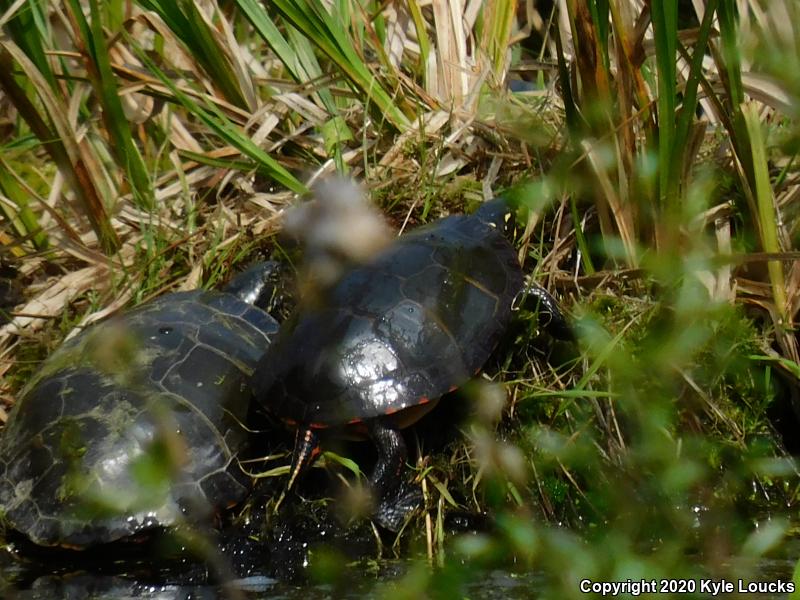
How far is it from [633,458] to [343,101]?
1.94 m

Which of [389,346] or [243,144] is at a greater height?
[243,144]

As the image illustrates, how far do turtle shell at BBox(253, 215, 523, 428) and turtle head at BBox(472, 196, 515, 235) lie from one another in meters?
0.16

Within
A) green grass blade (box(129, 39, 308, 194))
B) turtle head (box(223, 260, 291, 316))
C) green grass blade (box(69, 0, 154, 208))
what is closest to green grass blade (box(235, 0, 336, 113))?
green grass blade (box(129, 39, 308, 194))

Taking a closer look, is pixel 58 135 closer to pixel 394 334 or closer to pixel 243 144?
pixel 243 144

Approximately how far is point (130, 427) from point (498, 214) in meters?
1.26

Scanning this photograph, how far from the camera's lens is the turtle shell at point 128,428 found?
2990 mm

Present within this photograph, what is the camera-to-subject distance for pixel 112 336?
3393 millimetres

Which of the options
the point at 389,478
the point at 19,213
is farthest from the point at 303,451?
the point at 19,213

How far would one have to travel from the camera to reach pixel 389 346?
2.99 m

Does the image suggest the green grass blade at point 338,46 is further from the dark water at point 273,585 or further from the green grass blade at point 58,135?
Answer: the dark water at point 273,585

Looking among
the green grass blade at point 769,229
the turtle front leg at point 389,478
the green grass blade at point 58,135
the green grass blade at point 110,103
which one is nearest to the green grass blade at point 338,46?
the green grass blade at point 110,103

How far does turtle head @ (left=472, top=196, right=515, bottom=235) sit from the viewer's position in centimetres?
348

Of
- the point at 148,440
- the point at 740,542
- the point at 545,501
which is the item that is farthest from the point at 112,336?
the point at 740,542

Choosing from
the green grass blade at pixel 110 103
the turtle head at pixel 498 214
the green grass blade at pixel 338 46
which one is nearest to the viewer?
the turtle head at pixel 498 214
